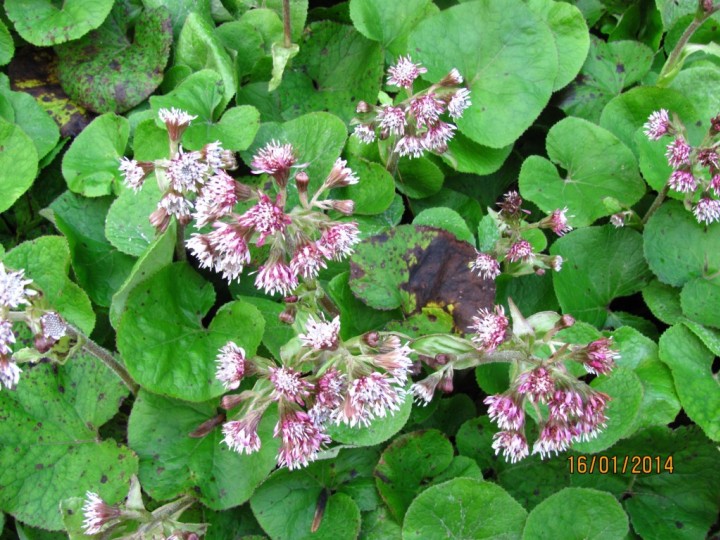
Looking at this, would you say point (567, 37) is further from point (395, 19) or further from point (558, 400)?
point (558, 400)

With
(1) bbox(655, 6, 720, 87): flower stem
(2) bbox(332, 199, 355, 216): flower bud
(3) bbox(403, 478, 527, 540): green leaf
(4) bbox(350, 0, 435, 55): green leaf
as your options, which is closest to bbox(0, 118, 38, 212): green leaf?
(2) bbox(332, 199, 355, 216): flower bud

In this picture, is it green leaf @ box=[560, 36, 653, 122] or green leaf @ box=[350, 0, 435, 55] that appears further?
green leaf @ box=[560, 36, 653, 122]

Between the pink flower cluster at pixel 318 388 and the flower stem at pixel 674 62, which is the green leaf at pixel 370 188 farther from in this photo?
the flower stem at pixel 674 62

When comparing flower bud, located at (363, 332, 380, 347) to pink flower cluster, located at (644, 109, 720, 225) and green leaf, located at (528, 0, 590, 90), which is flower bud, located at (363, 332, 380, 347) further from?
green leaf, located at (528, 0, 590, 90)

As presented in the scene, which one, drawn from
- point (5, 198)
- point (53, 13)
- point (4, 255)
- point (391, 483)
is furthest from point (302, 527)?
point (53, 13)

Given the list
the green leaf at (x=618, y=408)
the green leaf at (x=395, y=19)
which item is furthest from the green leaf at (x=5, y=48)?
the green leaf at (x=618, y=408)

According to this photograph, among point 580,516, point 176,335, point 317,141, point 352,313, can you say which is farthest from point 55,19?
point 580,516
